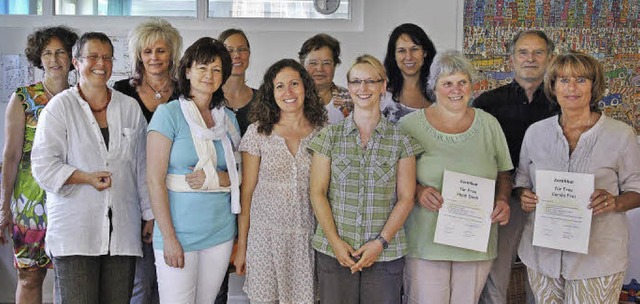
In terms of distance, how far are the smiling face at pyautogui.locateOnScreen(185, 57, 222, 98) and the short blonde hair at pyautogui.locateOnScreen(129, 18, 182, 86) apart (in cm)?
39

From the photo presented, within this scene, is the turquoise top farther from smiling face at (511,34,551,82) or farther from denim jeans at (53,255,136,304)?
smiling face at (511,34,551,82)

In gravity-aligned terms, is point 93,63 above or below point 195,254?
above

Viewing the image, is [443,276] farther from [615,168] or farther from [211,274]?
[211,274]

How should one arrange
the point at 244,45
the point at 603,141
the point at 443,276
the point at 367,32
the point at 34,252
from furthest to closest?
the point at 367,32 → the point at 244,45 → the point at 34,252 → the point at 443,276 → the point at 603,141

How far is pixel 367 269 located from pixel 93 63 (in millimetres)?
1344

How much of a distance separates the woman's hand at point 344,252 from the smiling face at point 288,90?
0.59 m

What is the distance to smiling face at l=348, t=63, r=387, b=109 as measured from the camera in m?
2.31

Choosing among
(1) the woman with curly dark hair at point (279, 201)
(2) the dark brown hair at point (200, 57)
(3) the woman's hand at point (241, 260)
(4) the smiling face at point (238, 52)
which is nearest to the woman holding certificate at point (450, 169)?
(1) the woman with curly dark hair at point (279, 201)

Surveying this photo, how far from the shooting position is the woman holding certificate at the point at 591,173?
7.25 feet

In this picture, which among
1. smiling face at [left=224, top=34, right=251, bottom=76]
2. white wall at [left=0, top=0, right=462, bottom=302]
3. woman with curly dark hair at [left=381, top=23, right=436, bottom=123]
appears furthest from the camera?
white wall at [left=0, top=0, right=462, bottom=302]

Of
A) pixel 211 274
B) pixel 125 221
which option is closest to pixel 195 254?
pixel 211 274

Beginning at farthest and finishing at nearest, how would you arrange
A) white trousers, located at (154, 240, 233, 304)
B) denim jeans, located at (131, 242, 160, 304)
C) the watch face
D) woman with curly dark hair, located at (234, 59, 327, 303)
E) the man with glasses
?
the watch face
the man with glasses
denim jeans, located at (131, 242, 160, 304)
woman with curly dark hair, located at (234, 59, 327, 303)
white trousers, located at (154, 240, 233, 304)

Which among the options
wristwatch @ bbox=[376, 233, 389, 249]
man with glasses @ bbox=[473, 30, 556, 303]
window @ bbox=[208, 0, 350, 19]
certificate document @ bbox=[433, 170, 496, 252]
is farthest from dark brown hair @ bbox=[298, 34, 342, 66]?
wristwatch @ bbox=[376, 233, 389, 249]

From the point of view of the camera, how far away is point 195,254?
2.30m
